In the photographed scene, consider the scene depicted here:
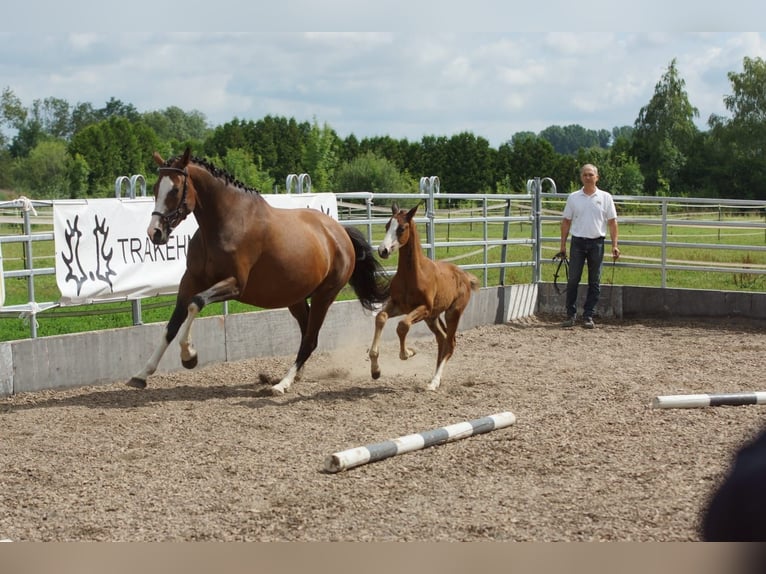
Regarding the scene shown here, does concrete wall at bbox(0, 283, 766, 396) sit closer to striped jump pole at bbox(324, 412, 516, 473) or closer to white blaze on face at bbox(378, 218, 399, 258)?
white blaze on face at bbox(378, 218, 399, 258)

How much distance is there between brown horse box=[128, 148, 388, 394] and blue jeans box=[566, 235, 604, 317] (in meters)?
4.73

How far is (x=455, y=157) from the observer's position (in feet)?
192

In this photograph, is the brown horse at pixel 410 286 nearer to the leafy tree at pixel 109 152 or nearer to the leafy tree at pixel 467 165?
the leafy tree at pixel 467 165

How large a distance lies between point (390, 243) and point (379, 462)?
2.40 meters

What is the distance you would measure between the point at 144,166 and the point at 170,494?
205 feet

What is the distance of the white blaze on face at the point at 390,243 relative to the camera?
6965mm

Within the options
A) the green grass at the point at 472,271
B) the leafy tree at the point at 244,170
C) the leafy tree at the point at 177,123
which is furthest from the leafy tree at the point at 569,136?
the green grass at the point at 472,271

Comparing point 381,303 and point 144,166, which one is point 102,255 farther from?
point 144,166

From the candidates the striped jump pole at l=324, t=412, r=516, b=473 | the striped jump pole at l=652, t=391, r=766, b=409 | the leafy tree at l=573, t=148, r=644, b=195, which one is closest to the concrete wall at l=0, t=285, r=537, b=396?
the striped jump pole at l=324, t=412, r=516, b=473

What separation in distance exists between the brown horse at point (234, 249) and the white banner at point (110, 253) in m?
0.96

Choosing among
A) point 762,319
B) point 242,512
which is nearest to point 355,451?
point 242,512

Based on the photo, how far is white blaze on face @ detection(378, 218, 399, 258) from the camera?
6.96 metres

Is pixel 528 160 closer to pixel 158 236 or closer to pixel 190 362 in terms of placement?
pixel 190 362

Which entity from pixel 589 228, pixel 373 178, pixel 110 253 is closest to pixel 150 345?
pixel 110 253
